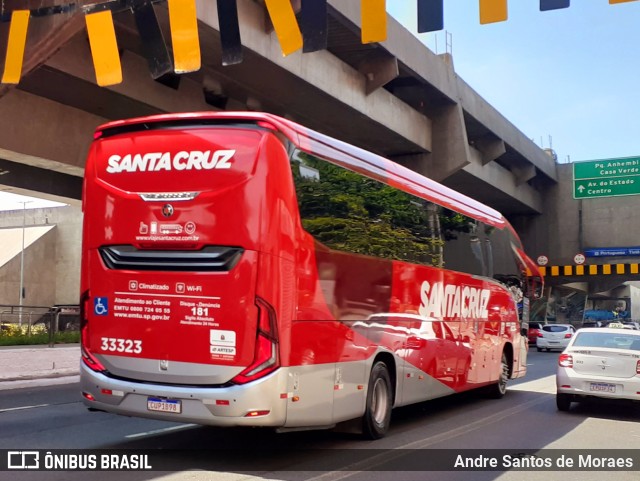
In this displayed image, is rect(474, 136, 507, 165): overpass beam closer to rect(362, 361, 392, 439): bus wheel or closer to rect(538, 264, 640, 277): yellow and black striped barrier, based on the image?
rect(538, 264, 640, 277): yellow and black striped barrier

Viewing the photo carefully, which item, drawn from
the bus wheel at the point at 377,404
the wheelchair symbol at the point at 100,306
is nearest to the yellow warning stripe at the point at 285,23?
the wheelchair symbol at the point at 100,306

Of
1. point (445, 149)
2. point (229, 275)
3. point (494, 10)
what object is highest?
point (445, 149)

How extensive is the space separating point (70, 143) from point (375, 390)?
13112 mm

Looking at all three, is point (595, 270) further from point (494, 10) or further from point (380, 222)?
point (494, 10)

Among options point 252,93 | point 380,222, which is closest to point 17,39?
point 380,222

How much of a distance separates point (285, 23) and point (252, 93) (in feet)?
32.1

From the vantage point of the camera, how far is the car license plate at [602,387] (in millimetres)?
11297

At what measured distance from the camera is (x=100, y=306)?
7.46 metres

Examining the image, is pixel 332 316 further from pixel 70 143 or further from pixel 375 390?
pixel 70 143

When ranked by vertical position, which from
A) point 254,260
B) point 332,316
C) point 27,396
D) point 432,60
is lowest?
point 27,396

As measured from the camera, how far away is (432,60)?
23562 mm

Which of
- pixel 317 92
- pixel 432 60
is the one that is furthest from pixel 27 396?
pixel 432 60

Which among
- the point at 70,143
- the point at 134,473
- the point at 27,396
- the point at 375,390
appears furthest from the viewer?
the point at 70,143

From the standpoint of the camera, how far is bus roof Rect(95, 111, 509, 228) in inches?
286
